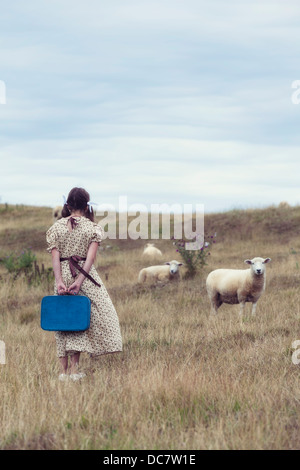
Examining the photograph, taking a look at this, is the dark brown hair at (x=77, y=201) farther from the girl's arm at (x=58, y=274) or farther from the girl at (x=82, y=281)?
the girl's arm at (x=58, y=274)

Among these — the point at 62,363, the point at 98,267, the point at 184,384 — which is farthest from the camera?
the point at 98,267

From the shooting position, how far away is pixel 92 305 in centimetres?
586

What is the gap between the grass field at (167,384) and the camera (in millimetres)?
3896


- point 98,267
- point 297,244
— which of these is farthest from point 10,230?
point 297,244

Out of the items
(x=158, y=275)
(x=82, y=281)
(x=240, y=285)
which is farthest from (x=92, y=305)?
(x=158, y=275)

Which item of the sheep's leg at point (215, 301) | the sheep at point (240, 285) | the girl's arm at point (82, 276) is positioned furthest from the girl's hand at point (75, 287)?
the sheep's leg at point (215, 301)

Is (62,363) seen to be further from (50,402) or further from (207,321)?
(207,321)

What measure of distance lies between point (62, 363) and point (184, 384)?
1.68 m

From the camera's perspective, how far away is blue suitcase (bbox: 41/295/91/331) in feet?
18.3

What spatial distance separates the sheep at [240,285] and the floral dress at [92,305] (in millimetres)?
3877

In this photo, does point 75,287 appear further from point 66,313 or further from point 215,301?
point 215,301
